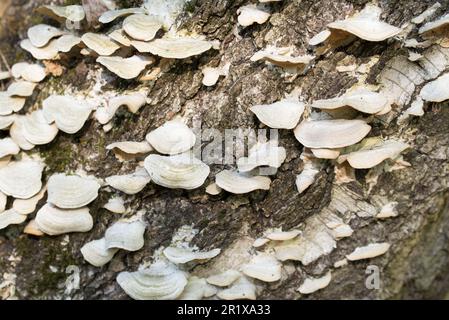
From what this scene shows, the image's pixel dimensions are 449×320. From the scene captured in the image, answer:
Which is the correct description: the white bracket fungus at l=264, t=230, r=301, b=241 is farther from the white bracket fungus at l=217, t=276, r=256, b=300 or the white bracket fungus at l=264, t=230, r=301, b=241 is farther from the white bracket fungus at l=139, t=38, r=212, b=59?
the white bracket fungus at l=139, t=38, r=212, b=59

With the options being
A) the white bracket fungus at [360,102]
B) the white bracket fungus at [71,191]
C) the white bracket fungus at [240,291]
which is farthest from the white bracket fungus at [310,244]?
the white bracket fungus at [71,191]

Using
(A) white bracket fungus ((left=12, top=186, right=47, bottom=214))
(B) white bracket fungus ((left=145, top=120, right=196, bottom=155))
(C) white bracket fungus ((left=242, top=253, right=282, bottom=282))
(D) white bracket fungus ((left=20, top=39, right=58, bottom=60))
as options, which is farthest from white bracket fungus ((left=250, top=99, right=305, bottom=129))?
(A) white bracket fungus ((left=12, top=186, right=47, bottom=214))

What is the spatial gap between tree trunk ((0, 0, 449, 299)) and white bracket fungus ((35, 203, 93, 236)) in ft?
0.34

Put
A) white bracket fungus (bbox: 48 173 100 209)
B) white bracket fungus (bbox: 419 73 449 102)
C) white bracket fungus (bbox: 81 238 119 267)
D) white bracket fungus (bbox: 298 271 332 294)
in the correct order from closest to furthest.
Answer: white bracket fungus (bbox: 419 73 449 102) → white bracket fungus (bbox: 48 173 100 209) → white bracket fungus (bbox: 81 238 119 267) → white bracket fungus (bbox: 298 271 332 294)

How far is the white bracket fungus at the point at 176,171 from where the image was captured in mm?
2975

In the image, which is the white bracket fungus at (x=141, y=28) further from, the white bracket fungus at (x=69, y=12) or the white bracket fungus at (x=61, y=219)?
the white bracket fungus at (x=61, y=219)

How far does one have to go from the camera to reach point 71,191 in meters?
3.16

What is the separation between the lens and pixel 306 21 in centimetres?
304

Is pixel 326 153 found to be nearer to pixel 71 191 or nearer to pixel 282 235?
pixel 282 235

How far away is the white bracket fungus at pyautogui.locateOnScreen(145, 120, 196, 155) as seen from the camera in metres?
→ 3.06

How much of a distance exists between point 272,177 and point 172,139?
28.6 inches

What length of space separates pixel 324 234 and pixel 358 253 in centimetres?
26
